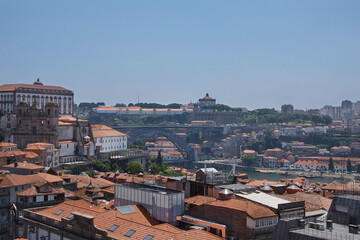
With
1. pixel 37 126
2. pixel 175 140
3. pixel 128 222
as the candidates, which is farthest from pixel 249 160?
pixel 128 222

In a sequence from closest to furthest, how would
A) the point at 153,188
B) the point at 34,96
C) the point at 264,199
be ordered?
the point at 264,199 < the point at 153,188 < the point at 34,96

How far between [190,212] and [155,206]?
1159mm

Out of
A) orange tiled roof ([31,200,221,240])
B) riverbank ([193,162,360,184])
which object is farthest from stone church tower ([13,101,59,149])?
riverbank ([193,162,360,184])

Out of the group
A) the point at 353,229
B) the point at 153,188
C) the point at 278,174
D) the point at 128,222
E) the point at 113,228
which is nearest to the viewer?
the point at 353,229

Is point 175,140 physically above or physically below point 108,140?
below

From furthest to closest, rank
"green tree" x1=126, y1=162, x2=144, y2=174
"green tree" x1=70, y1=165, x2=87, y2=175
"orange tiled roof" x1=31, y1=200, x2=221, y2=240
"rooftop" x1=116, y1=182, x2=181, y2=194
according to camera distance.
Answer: "green tree" x1=126, y1=162, x2=144, y2=174 < "green tree" x1=70, y1=165, x2=87, y2=175 < "rooftop" x1=116, y1=182, x2=181, y2=194 < "orange tiled roof" x1=31, y1=200, x2=221, y2=240

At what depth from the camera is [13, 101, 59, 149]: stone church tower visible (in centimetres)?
4334

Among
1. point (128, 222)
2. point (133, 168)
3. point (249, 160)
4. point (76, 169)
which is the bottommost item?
point (249, 160)

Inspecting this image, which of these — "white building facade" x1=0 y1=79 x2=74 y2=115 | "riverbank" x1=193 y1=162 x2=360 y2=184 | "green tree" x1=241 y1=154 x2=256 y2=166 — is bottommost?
"riverbank" x1=193 y1=162 x2=360 y2=184

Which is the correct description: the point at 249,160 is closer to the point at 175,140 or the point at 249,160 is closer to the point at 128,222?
the point at 175,140

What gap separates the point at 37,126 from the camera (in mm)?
43906

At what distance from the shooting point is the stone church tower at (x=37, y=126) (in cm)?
4334

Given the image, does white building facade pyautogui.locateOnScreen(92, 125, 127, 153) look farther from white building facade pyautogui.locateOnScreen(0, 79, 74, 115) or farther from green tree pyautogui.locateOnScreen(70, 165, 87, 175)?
green tree pyautogui.locateOnScreen(70, 165, 87, 175)

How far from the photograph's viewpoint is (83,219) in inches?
521
